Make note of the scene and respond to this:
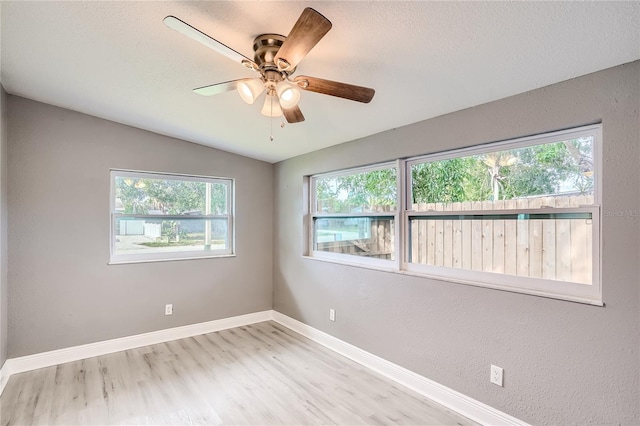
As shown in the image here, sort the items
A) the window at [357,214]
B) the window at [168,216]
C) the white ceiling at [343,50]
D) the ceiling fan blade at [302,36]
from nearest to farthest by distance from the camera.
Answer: the ceiling fan blade at [302,36], the white ceiling at [343,50], the window at [357,214], the window at [168,216]

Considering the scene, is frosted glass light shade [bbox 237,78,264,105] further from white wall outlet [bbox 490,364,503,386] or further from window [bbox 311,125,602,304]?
white wall outlet [bbox 490,364,503,386]

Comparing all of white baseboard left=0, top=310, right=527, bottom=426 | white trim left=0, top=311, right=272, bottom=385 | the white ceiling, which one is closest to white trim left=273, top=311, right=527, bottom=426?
white baseboard left=0, top=310, right=527, bottom=426

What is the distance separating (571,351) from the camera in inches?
69.9

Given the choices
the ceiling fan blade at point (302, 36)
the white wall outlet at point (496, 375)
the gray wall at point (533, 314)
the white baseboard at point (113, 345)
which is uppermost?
the ceiling fan blade at point (302, 36)

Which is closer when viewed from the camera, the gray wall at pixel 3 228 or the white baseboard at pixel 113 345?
the gray wall at pixel 3 228

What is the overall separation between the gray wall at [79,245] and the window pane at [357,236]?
136cm

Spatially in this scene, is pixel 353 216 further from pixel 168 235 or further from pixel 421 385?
pixel 168 235

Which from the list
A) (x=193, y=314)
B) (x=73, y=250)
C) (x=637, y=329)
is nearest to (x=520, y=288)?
(x=637, y=329)

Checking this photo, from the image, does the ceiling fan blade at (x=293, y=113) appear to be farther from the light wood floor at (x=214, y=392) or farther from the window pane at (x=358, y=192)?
the light wood floor at (x=214, y=392)

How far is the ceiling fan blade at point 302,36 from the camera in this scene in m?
1.16

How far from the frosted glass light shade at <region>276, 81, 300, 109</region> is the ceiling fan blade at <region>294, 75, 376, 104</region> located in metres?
0.04

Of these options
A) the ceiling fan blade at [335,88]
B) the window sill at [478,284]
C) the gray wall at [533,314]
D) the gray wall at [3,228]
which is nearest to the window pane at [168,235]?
the gray wall at [3,228]

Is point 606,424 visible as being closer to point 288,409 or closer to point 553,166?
point 553,166

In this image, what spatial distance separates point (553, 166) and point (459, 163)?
62 cm
